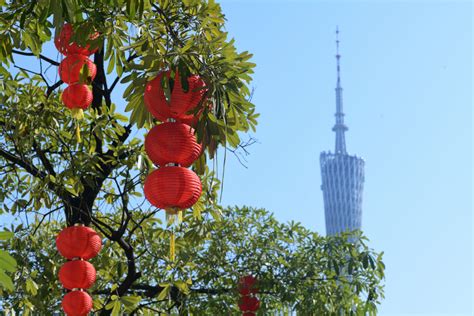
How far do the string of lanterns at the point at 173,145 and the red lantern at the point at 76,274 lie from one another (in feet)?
7.29

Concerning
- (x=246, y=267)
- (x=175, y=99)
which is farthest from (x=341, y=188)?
(x=175, y=99)

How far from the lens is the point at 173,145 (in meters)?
4.55

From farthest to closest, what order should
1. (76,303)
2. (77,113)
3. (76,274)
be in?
(76,303) → (76,274) → (77,113)

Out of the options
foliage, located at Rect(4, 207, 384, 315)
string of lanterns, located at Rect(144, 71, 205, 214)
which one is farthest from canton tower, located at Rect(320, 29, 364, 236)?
string of lanterns, located at Rect(144, 71, 205, 214)

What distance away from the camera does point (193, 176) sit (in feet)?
15.3

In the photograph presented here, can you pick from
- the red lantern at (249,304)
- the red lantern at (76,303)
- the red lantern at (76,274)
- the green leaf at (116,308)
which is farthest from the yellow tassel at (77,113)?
the red lantern at (249,304)

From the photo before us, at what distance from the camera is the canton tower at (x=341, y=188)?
123312 millimetres

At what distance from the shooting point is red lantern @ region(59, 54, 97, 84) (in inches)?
237

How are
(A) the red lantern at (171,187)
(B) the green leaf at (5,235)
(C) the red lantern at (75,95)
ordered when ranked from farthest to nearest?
(C) the red lantern at (75,95)
(A) the red lantern at (171,187)
(B) the green leaf at (5,235)

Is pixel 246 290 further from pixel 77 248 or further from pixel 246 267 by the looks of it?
pixel 77 248

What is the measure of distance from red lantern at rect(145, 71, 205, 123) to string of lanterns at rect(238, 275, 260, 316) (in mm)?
5398

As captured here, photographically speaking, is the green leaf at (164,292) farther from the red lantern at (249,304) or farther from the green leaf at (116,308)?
the red lantern at (249,304)

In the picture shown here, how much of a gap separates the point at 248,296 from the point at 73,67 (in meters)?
4.59

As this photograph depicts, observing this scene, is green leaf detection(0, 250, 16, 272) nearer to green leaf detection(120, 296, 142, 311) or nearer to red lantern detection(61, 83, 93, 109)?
red lantern detection(61, 83, 93, 109)
